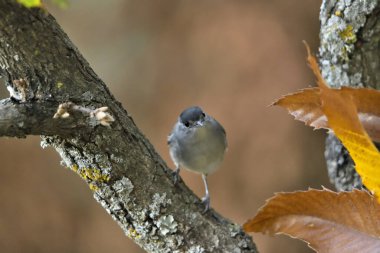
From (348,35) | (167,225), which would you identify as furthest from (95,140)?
(348,35)

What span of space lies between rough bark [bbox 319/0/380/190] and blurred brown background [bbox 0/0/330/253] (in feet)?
2.89

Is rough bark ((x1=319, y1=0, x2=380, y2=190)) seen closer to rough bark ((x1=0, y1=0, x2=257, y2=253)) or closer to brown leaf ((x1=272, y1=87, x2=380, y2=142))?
rough bark ((x1=0, y1=0, x2=257, y2=253))

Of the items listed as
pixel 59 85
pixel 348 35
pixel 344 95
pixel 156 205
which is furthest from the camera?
pixel 348 35

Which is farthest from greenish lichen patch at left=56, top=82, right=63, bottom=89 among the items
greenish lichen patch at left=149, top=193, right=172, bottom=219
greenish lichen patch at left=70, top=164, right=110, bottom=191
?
greenish lichen patch at left=149, top=193, right=172, bottom=219

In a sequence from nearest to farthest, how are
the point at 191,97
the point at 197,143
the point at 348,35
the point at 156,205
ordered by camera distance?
the point at 156,205 → the point at 348,35 → the point at 197,143 → the point at 191,97

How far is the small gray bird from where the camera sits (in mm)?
1663

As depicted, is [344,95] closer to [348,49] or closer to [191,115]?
[348,49]

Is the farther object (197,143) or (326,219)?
(197,143)

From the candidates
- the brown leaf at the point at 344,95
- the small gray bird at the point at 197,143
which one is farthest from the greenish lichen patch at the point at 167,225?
the small gray bird at the point at 197,143

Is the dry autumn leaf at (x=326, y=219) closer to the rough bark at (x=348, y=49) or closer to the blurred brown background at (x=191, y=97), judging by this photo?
the rough bark at (x=348, y=49)

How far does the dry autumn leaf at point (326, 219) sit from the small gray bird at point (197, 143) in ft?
3.80

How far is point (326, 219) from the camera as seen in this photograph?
1.62 ft

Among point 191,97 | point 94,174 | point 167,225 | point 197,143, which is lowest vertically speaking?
point 167,225

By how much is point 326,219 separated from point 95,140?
1.47ft
